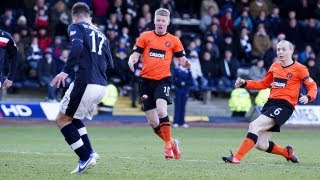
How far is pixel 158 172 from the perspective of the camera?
41.2 feet

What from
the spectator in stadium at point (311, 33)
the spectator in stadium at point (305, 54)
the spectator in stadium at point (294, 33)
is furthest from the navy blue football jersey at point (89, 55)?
the spectator in stadium at point (311, 33)

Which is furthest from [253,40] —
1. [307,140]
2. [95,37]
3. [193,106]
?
[95,37]

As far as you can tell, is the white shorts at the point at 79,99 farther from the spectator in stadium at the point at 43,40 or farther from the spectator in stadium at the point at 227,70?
the spectator in stadium at the point at 227,70

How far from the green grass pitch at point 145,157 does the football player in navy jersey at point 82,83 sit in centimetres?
41

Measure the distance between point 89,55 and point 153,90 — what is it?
348cm

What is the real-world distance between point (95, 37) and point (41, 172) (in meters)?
1.93

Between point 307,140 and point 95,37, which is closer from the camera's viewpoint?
point 95,37

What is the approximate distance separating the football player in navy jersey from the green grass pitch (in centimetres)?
41

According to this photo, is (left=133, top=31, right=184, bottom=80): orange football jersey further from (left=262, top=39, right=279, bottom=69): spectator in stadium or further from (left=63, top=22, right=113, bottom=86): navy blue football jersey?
(left=262, top=39, right=279, bottom=69): spectator in stadium

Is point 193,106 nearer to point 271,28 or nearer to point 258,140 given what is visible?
point 271,28

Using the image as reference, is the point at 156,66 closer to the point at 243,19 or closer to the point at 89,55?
the point at 89,55

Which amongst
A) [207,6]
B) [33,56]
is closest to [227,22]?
[207,6]

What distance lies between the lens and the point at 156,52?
1596 cm

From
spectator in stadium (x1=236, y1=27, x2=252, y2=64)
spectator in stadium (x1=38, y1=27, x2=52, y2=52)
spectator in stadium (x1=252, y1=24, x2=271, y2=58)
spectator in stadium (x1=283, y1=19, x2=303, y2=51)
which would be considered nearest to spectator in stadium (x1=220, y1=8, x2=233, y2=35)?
spectator in stadium (x1=236, y1=27, x2=252, y2=64)
